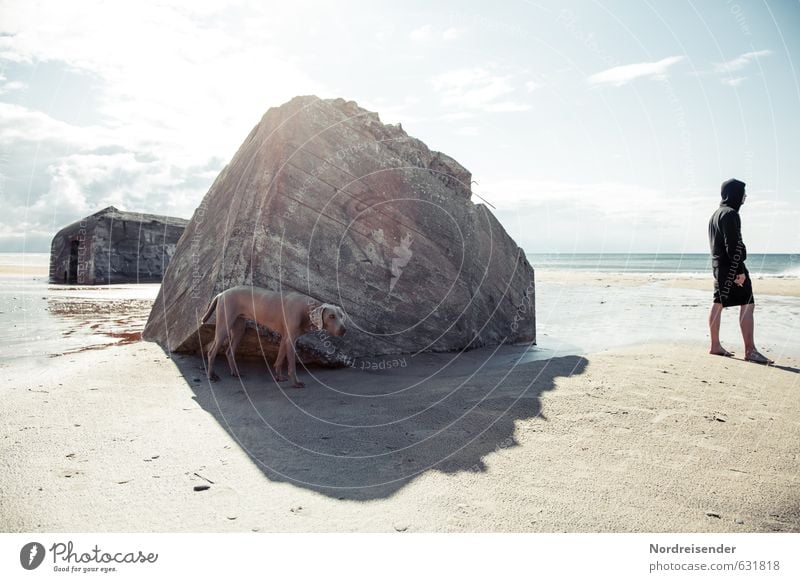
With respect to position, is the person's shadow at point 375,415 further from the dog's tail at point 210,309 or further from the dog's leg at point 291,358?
the dog's tail at point 210,309

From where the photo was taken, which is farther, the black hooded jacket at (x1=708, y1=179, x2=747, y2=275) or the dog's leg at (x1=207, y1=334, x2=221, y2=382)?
the black hooded jacket at (x1=708, y1=179, x2=747, y2=275)

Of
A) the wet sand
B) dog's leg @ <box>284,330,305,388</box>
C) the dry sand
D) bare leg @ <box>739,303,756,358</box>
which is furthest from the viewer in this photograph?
the wet sand

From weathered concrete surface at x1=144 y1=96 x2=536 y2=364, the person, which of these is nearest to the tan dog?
weathered concrete surface at x1=144 y1=96 x2=536 y2=364

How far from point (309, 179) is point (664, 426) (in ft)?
14.2

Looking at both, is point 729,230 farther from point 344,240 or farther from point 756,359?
point 344,240

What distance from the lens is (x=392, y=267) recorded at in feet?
20.3

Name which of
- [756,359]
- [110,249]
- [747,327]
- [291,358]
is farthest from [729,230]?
[110,249]

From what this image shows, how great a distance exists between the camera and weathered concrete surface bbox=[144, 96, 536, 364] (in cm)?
547

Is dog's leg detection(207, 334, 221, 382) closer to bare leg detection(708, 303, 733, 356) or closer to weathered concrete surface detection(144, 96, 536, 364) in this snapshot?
weathered concrete surface detection(144, 96, 536, 364)

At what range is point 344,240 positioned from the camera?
5.88 metres

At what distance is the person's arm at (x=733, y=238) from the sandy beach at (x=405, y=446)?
138 centimetres

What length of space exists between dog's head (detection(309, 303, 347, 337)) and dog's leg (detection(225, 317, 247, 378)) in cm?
103

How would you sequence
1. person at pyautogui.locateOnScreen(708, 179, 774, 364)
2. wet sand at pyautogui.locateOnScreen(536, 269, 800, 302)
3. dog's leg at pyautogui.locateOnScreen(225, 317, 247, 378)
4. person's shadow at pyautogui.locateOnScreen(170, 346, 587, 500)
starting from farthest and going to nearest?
1. wet sand at pyautogui.locateOnScreen(536, 269, 800, 302)
2. person at pyautogui.locateOnScreen(708, 179, 774, 364)
3. dog's leg at pyautogui.locateOnScreen(225, 317, 247, 378)
4. person's shadow at pyautogui.locateOnScreen(170, 346, 587, 500)
